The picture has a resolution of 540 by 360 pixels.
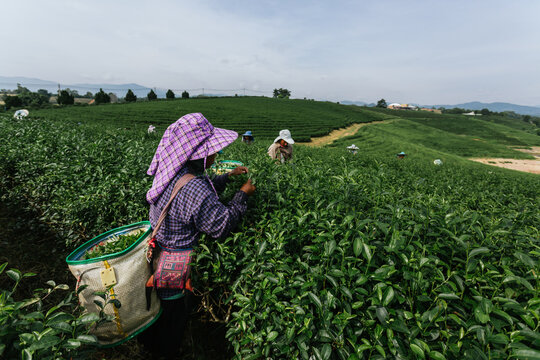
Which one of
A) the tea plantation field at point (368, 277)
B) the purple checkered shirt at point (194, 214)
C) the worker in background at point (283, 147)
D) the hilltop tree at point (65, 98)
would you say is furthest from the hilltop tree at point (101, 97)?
the purple checkered shirt at point (194, 214)

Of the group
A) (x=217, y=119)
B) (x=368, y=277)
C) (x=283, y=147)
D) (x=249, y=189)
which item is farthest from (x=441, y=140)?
(x=368, y=277)

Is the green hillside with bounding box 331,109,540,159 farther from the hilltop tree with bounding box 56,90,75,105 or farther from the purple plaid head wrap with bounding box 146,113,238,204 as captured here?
the hilltop tree with bounding box 56,90,75,105

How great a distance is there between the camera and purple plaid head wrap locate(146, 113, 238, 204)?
177cm

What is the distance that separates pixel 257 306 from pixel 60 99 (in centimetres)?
6124

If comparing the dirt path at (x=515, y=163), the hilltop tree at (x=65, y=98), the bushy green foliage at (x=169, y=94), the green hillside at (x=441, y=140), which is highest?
the bushy green foliage at (x=169, y=94)

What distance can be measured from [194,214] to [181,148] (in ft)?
1.68

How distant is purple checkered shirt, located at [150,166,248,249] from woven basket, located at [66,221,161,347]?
0.23 metres

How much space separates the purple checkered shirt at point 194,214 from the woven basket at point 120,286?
23 cm

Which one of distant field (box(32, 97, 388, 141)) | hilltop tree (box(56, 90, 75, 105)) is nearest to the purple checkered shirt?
distant field (box(32, 97, 388, 141))

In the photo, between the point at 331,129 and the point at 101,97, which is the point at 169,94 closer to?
the point at 101,97

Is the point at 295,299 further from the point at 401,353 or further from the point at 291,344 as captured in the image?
the point at 401,353

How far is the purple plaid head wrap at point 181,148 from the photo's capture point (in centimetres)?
177

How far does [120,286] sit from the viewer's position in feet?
5.51

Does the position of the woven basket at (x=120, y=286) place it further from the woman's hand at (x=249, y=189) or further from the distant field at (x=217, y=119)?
the distant field at (x=217, y=119)
